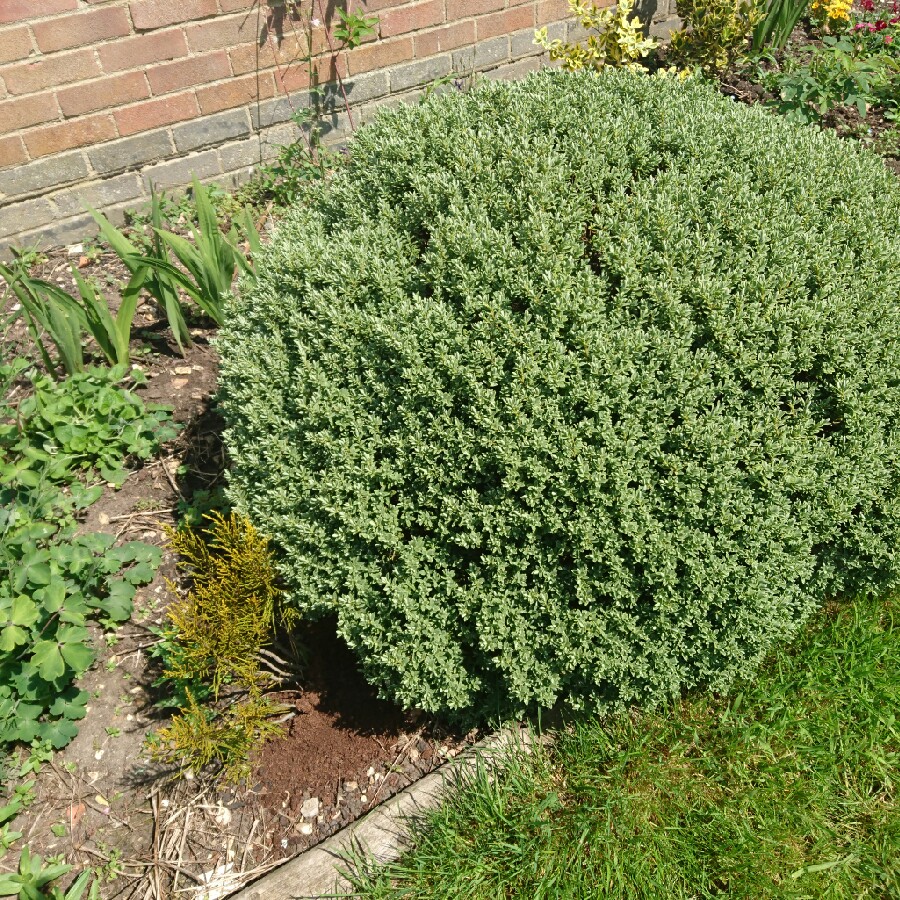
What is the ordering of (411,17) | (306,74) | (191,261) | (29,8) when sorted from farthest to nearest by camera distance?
(411,17) → (306,74) → (29,8) → (191,261)

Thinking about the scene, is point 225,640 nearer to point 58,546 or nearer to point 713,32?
point 58,546

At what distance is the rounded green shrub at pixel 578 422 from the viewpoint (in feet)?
7.55

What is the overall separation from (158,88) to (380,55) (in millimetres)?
1424

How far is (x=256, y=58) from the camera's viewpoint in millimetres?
4473

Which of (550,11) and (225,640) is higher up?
(550,11)

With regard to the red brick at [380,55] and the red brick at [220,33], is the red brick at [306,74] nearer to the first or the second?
the red brick at [380,55]

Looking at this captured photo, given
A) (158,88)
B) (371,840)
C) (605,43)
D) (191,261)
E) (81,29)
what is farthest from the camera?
(605,43)

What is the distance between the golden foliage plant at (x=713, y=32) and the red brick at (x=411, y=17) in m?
1.72

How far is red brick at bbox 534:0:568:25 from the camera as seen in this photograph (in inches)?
214

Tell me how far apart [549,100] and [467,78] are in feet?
8.15

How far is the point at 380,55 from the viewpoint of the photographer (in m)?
4.90

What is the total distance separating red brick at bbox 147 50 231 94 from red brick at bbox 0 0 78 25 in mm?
485

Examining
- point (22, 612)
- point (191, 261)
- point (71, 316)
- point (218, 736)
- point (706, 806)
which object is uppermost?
point (191, 261)

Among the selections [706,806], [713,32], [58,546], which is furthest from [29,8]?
[706,806]
